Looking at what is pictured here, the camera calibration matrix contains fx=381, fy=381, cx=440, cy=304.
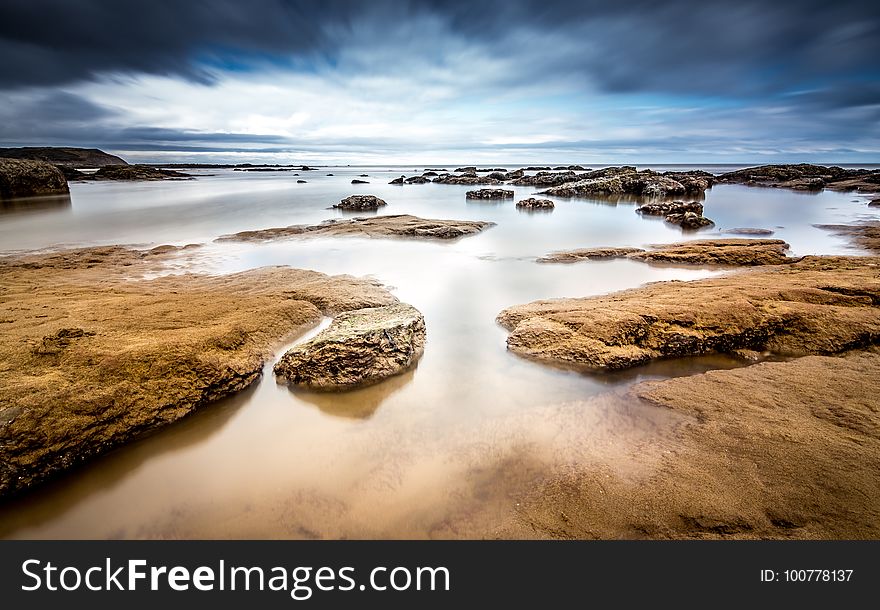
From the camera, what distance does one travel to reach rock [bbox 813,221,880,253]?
11828mm

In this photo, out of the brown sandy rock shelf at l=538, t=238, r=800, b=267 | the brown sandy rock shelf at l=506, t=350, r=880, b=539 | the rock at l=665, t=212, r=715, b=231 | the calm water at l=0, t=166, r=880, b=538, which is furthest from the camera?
the rock at l=665, t=212, r=715, b=231

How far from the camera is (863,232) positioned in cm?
1388

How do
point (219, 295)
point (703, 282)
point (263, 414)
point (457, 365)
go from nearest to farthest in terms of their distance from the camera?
point (263, 414), point (457, 365), point (219, 295), point (703, 282)

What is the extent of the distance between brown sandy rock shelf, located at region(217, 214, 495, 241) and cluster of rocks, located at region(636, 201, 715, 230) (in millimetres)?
8554

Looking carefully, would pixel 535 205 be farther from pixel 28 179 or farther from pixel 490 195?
pixel 28 179

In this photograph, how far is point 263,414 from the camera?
390 cm

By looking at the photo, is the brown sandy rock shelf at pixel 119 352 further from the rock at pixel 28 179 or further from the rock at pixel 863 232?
the rock at pixel 28 179

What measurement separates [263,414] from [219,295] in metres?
3.57

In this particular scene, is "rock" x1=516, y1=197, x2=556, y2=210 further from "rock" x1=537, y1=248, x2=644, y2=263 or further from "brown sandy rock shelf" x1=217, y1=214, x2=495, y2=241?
"rock" x1=537, y1=248, x2=644, y2=263

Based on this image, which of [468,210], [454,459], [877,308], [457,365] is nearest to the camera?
[454,459]

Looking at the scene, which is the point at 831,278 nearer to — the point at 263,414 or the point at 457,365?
the point at 457,365

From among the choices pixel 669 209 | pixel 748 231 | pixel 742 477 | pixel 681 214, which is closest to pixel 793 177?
pixel 669 209

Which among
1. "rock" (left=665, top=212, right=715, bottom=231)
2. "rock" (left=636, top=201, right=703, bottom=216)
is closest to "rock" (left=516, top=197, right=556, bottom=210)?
"rock" (left=636, top=201, right=703, bottom=216)
